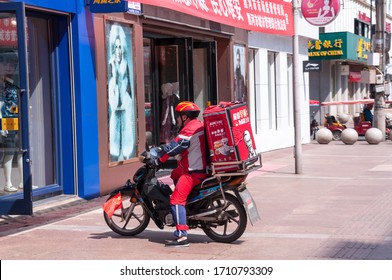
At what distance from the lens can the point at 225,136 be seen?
27.6ft

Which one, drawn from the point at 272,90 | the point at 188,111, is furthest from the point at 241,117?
the point at 272,90

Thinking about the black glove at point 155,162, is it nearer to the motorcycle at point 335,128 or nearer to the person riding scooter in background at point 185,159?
the person riding scooter in background at point 185,159

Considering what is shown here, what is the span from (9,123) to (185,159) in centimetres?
297

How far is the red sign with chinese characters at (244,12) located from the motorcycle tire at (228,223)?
525 centimetres

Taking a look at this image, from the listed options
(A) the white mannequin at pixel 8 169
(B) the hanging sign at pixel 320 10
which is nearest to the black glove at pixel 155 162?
(A) the white mannequin at pixel 8 169

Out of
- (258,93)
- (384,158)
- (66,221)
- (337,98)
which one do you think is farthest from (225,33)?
(337,98)

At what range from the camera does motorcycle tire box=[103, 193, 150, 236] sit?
9078 mm

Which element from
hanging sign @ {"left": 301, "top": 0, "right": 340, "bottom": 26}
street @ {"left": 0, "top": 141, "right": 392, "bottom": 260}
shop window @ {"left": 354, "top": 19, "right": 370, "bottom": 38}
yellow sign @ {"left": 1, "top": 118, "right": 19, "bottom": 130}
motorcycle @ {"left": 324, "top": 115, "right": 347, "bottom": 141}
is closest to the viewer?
street @ {"left": 0, "top": 141, "right": 392, "bottom": 260}

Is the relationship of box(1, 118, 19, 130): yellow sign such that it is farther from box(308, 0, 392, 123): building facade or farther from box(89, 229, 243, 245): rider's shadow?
box(308, 0, 392, 123): building facade

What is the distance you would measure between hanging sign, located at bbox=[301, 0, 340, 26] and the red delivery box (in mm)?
9536

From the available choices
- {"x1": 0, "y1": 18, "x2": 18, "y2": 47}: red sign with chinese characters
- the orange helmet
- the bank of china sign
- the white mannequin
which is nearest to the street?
the white mannequin

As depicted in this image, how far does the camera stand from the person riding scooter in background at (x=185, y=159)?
27.7 feet
